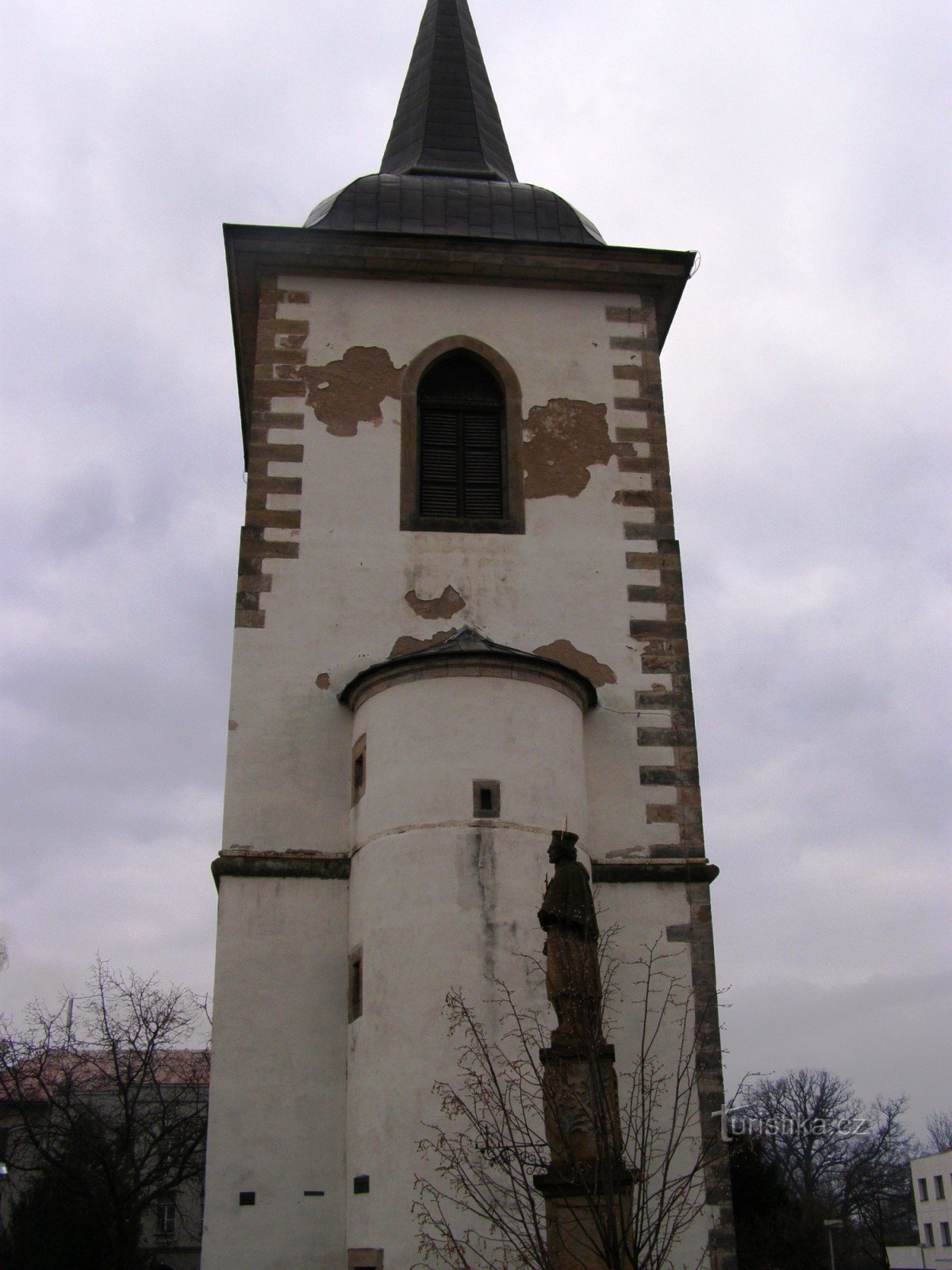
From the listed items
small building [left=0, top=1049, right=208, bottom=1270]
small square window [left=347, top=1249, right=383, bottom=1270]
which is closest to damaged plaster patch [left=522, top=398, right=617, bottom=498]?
small square window [left=347, top=1249, right=383, bottom=1270]

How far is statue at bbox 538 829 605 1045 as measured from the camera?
8.59 metres

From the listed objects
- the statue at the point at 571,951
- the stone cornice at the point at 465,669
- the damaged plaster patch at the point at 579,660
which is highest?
the damaged plaster patch at the point at 579,660


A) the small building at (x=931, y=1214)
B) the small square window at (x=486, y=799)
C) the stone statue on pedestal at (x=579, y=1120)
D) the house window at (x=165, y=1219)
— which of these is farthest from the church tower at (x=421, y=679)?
the small building at (x=931, y=1214)

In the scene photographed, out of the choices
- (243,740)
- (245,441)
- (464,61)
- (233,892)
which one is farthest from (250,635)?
(464,61)

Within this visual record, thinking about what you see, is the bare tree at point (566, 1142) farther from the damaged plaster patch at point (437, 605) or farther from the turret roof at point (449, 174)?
the turret roof at point (449, 174)

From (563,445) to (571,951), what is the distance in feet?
25.0

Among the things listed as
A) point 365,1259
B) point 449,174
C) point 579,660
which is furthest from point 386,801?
point 449,174

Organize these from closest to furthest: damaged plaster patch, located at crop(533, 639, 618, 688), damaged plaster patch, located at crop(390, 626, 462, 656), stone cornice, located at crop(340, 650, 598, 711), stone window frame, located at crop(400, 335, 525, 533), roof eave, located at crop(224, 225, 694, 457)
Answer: stone cornice, located at crop(340, 650, 598, 711)
damaged plaster patch, located at crop(390, 626, 462, 656)
damaged plaster patch, located at crop(533, 639, 618, 688)
stone window frame, located at crop(400, 335, 525, 533)
roof eave, located at crop(224, 225, 694, 457)

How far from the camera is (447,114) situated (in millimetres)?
19922

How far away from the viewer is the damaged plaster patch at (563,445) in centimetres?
1521

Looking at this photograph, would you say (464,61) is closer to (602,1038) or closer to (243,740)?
(243,740)

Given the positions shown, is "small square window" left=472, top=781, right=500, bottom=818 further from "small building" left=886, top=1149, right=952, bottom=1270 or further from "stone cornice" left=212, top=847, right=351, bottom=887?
"small building" left=886, top=1149, right=952, bottom=1270

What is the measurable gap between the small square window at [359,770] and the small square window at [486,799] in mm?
1070

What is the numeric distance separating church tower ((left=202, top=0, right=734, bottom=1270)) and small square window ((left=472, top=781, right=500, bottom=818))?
2cm
